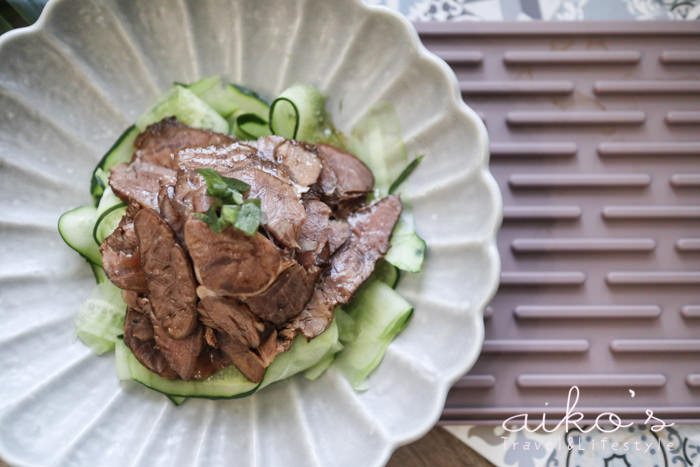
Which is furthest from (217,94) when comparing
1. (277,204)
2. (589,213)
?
(589,213)

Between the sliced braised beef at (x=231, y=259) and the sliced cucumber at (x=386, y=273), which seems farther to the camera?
the sliced cucumber at (x=386, y=273)

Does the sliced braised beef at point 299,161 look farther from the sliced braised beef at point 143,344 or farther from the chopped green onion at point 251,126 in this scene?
the sliced braised beef at point 143,344

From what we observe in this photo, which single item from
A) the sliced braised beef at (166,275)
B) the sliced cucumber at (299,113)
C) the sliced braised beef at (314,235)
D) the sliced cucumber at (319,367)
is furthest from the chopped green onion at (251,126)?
the sliced cucumber at (319,367)

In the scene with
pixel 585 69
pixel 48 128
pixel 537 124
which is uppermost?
pixel 48 128

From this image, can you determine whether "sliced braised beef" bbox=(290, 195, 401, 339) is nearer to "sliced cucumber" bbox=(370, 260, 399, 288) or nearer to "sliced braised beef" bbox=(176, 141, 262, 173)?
"sliced cucumber" bbox=(370, 260, 399, 288)

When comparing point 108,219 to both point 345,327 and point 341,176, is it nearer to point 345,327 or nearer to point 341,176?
point 341,176

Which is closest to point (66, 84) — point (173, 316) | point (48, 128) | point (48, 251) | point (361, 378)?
point (48, 128)

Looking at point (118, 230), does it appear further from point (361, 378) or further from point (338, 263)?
point (361, 378)
